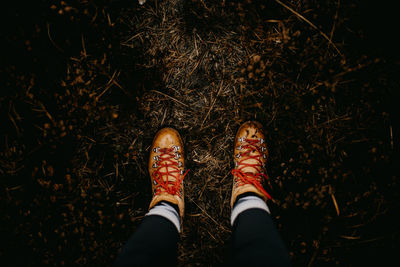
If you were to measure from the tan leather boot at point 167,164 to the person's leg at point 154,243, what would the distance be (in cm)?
20

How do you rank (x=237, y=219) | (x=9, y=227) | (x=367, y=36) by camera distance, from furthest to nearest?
1. (x=9, y=227)
2. (x=367, y=36)
3. (x=237, y=219)

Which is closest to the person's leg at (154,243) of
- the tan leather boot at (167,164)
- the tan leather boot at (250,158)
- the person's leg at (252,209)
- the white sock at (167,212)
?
the white sock at (167,212)

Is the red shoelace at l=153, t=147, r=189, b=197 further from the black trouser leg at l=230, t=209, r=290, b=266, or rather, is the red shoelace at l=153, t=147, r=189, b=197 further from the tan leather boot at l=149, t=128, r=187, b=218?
the black trouser leg at l=230, t=209, r=290, b=266

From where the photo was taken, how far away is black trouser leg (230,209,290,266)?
1.11 meters

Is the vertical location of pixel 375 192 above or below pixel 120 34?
below

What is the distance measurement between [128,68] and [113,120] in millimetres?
412

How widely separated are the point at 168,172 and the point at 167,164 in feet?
0.20

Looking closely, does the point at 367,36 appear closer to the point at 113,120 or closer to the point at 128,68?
the point at 128,68

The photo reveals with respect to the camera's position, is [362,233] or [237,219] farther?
[362,233]

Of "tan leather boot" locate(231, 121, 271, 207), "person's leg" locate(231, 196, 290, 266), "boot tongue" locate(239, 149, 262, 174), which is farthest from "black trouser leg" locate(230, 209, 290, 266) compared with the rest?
"boot tongue" locate(239, 149, 262, 174)

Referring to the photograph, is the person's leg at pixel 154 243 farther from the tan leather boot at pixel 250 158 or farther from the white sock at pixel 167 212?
the tan leather boot at pixel 250 158

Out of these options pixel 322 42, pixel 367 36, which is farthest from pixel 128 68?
pixel 367 36

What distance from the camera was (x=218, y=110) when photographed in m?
1.68

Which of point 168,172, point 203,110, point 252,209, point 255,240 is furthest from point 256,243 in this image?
point 203,110
